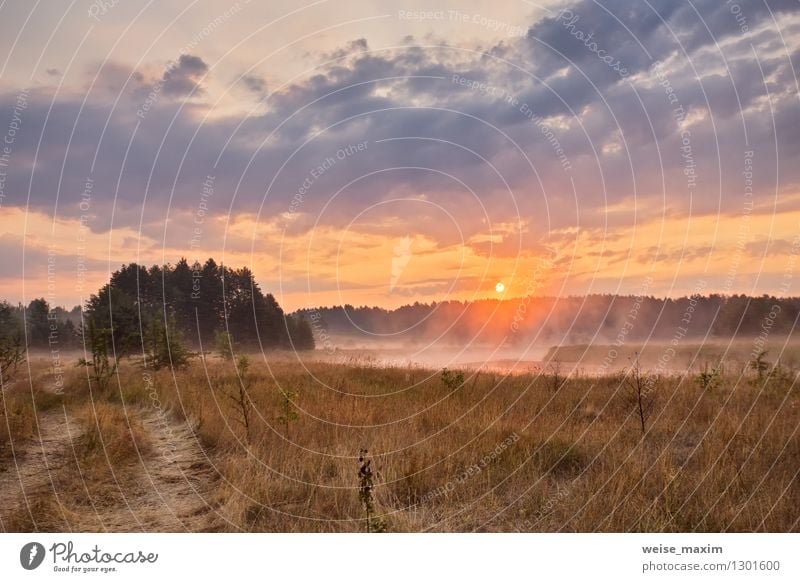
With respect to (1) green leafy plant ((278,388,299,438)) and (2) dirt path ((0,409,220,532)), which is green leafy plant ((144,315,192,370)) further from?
(1) green leafy plant ((278,388,299,438))

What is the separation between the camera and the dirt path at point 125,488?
24.3 ft

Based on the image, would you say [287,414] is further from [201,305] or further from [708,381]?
[201,305]

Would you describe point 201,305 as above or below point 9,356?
above

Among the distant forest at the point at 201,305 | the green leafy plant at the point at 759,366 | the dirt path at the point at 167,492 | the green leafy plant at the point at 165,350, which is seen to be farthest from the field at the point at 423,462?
the distant forest at the point at 201,305

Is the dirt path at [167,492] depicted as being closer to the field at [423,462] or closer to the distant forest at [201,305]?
the field at [423,462]

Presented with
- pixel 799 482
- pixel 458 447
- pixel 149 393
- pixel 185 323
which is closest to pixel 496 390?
pixel 458 447

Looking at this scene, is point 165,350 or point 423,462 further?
point 165,350
